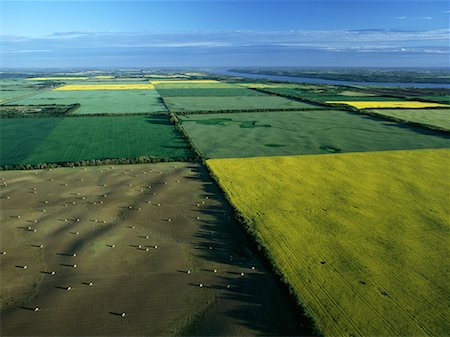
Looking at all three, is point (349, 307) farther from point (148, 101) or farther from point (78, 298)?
point (148, 101)

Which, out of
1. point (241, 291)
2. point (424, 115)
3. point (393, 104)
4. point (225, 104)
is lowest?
point (241, 291)

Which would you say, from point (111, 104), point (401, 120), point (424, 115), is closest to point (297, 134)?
point (401, 120)

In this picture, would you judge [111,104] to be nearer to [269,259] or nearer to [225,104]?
[225,104]

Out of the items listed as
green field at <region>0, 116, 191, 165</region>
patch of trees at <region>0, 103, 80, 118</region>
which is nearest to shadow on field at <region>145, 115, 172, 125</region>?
green field at <region>0, 116, 191, 165</region>

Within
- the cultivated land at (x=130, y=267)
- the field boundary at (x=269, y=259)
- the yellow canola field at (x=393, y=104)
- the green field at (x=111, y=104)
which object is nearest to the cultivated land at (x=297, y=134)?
the yellow canola field at (x=393, y=104)

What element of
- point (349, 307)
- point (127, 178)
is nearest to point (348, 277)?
point (349, 307)

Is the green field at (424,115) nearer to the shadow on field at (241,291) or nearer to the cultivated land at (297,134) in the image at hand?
the cultivated land at (297,134)

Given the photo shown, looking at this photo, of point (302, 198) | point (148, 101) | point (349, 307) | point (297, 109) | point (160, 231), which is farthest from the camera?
point (148, 101)
